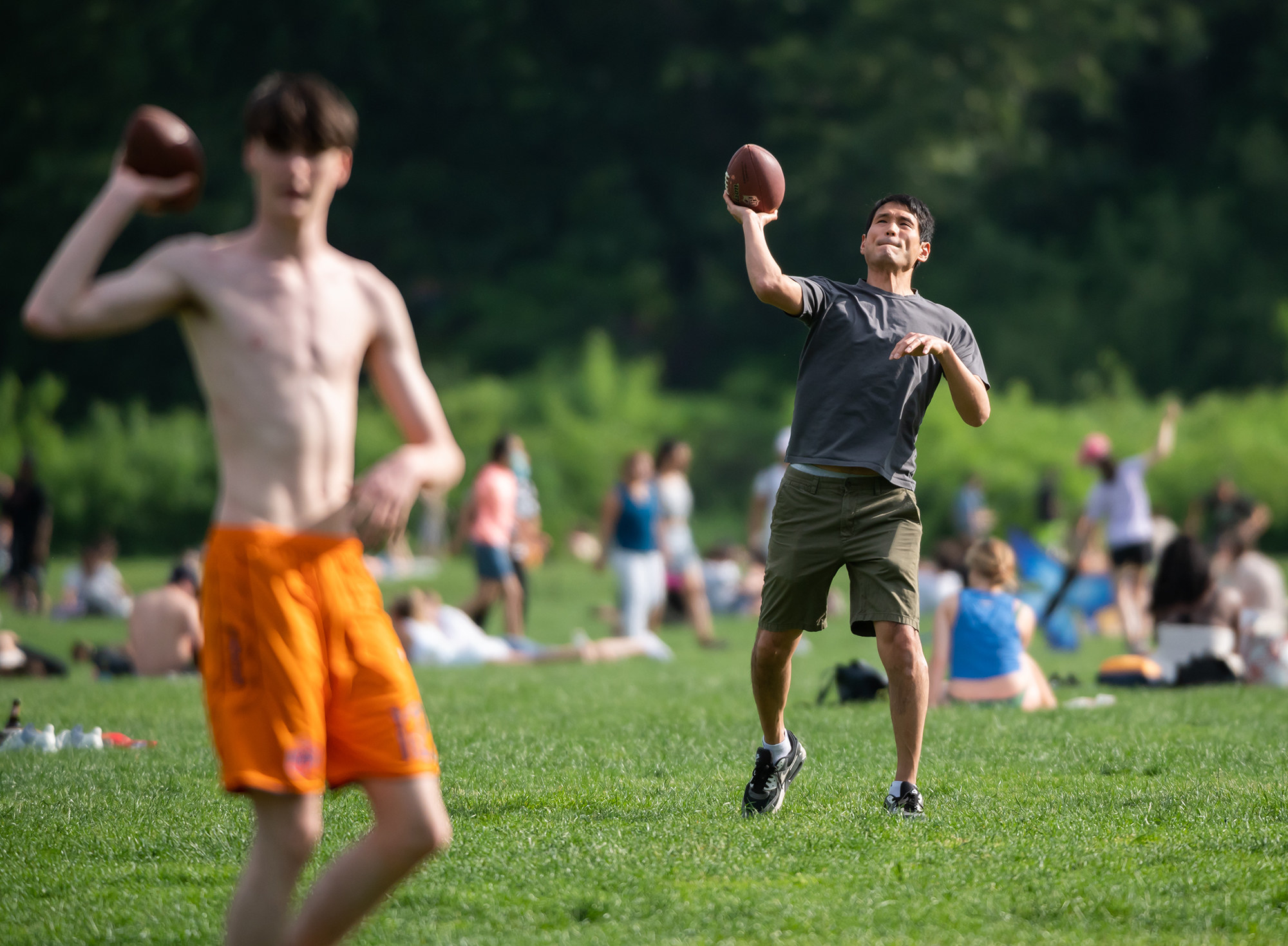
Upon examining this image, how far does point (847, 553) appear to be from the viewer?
5.54 meters

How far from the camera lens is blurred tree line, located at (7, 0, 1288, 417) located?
37594 millimetres

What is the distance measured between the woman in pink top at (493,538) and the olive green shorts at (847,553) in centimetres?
855

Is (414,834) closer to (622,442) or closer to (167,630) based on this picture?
(167,630)

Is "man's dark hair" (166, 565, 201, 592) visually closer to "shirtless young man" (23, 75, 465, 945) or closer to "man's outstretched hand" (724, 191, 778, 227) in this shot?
"man's outstretched hand" (724, 191, 778, 227)

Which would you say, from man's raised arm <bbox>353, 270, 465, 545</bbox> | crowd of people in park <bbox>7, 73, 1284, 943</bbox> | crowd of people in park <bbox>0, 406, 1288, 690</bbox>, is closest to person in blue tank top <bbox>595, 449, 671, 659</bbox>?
crowd of people in park <bbox>0, 406, 1288, 690</bbox>

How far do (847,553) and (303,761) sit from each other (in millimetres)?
2676

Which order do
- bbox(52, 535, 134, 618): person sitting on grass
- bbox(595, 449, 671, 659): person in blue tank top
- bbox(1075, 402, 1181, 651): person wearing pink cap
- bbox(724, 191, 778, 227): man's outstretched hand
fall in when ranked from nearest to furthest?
bbox(724, 191, 778, 227): man's outstretched hand, bbox(595, 449, 671, 659): person in blue tank top, bbox(1075, 402, 1181, 651): person wearing pink cap, bbox(52, 535, 134, 618): person sitting on grass

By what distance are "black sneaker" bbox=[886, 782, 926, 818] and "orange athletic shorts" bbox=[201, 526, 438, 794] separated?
8.29ft

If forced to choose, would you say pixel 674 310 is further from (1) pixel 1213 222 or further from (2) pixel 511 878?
(2) pixel 511 878

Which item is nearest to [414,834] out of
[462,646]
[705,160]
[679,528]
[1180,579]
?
[1180,579]

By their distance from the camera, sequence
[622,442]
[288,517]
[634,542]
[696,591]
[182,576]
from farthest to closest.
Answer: [622,442] < [696,591] < [634,542] < [182,576] < [288,517]

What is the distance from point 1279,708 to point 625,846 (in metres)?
5.31

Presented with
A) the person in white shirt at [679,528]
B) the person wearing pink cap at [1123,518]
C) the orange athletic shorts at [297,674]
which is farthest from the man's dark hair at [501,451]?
the orange athletic shorts at [297,674]

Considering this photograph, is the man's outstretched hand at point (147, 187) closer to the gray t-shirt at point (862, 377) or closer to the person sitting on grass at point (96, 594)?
the gray t-shirt at point (862, 377)
